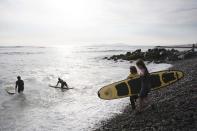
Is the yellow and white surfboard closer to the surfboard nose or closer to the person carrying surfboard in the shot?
the surfboard nose

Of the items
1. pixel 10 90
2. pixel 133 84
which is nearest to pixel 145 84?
pixel 133 84

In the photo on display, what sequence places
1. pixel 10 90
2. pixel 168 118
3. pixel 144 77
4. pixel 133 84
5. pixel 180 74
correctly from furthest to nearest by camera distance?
pixel 10 90, pixel 180 74, pixel 133 84, pixel 144 77, pixel 168 118

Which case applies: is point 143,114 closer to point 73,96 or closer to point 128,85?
point 128,85

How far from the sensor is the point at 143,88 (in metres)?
9.66

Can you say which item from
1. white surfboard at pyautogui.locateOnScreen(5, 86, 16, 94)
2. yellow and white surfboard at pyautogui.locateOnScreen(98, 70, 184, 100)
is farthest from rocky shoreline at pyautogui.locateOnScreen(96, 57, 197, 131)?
white surfboard at pyautogui.locateOnScreen(5, 86, 16, 94)

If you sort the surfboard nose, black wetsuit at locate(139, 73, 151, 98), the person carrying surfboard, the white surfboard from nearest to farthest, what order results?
the person carrying surfboard → black wetsuit at locate(139, 73, 151, 98) → the surfboard nose → the white surfboard

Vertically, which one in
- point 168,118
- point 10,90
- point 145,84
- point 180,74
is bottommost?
point 10,90

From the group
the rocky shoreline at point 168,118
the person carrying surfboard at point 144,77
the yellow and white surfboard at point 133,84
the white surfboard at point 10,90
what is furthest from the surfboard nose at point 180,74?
the white surfboard at point 10,90

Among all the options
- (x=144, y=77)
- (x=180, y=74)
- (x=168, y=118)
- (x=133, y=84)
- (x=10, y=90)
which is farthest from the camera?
(x=10, y=90)

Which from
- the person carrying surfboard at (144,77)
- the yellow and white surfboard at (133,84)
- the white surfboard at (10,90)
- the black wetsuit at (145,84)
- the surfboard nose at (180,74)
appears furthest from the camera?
the white surfboard at (10,90)

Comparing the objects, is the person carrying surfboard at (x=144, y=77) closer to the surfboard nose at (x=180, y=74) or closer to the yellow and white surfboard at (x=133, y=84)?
the yellow and white surfboard at (x=133, y=84)

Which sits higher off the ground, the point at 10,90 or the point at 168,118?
the point at 168,118

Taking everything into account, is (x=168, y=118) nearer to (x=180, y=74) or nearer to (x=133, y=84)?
(x=133, y=84)

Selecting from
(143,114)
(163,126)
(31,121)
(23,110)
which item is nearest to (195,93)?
(143,114)
